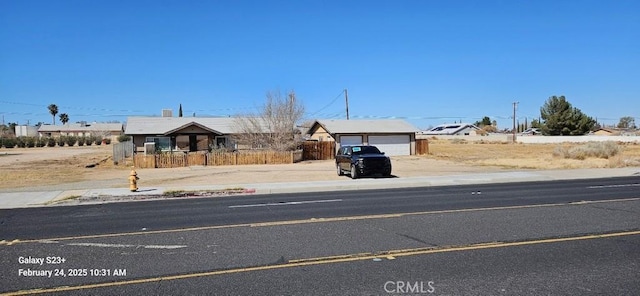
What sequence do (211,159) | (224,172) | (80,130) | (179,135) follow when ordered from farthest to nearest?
1. (80,130)
2. (179,135)
3. (211,159)
4. (224,172)

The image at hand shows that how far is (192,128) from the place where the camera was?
46.8 m

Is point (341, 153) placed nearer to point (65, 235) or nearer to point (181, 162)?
point (181, 162)

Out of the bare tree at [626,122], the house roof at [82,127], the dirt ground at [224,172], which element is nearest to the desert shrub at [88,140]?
the house roof at [82,127]

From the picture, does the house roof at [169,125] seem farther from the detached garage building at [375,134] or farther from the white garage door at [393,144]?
the white garage door at [393,144]

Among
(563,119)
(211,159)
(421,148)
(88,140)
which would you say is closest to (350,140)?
(421,148)

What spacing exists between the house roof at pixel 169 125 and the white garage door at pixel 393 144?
47.1 ft

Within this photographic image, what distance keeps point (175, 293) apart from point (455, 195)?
11742 mm

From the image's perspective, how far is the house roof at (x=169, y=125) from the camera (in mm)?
46500

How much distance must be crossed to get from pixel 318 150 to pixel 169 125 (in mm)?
15052

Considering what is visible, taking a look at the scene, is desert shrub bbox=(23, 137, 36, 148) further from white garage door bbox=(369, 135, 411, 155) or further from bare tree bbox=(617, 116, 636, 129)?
bare tree bbox=(617, 116, 636, 129)

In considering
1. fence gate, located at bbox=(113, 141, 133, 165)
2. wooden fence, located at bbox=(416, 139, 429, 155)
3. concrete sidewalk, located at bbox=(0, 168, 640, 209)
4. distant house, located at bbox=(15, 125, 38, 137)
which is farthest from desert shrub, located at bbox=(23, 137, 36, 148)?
concrete sidewalk, located at bbox=(0, 168, 640, 209)

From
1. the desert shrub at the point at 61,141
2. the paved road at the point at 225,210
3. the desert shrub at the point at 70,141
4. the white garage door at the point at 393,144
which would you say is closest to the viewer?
the paved road at the point at 225,210

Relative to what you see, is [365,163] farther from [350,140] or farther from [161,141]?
[161,141]

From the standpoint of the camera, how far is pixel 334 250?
24.6 feet
